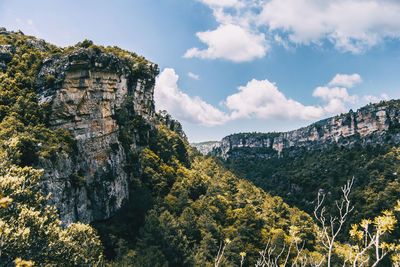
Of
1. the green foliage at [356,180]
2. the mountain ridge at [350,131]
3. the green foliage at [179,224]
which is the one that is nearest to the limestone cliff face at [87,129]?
the green foliage at [179,224]

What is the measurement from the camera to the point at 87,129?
30.1 meters

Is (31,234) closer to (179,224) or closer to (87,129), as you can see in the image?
(87,129)

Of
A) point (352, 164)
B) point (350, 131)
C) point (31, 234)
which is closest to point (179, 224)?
point (31, 234)

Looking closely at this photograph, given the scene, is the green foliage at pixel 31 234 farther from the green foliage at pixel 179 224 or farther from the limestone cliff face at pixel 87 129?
the green foliage at pixel 179 224

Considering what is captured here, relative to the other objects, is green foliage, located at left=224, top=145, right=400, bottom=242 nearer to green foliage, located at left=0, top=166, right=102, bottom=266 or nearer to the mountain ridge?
the mountain ridge

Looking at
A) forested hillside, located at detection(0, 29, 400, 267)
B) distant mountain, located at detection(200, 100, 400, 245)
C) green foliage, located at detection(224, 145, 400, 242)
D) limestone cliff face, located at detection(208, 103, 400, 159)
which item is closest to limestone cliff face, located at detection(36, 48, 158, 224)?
forested hillside, located at detection(0, 29, 400, 267)

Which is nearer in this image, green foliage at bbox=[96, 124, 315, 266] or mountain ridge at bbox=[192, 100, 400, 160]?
green foliage at bbox=[96, 124, 315, 266]

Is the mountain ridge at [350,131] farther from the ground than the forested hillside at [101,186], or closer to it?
farther from the ground

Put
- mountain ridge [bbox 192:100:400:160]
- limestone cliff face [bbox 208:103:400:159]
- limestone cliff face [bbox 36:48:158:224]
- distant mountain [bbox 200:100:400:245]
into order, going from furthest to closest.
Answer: mountain ridge [bbox 192:100:400:160]
limestone cliff face [bbox 208:103:400:159]
distant mountain [bbox 200:100:400:245]
limestone cliff face [bbox 36:48:158:224]

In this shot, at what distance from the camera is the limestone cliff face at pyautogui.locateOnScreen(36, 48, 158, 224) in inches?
989

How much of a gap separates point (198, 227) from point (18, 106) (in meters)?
29.1

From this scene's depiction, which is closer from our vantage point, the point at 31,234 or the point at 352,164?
the point at 31,234

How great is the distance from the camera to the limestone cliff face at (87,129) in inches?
989

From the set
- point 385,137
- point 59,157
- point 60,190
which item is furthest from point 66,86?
point 385,137
